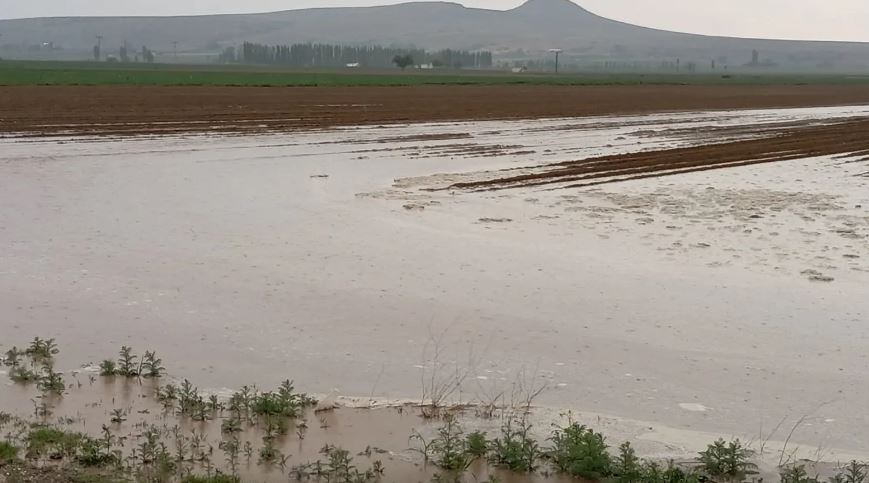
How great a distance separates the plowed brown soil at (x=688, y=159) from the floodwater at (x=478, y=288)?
981mm

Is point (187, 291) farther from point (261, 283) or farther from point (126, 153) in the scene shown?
point (126, 153)

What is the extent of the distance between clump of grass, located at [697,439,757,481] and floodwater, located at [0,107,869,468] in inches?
16.2

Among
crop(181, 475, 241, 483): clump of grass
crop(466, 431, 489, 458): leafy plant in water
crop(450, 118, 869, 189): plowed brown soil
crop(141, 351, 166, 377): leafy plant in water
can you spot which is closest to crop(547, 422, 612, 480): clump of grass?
crop(466, 431, 489, 458): leafy plant in water

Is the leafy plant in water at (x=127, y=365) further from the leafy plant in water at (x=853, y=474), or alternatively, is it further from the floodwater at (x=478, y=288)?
the leafy plant in water at (x=853, y=474)

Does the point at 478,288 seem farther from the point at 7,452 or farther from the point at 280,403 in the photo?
the point at 7,452

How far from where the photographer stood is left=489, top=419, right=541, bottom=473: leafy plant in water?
5898mm

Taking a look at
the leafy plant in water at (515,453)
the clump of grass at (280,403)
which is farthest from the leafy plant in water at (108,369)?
the leafy plant in water at (515,453)

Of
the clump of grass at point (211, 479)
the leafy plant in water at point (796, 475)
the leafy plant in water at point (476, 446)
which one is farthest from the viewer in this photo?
the leafy plant in water at point (476, 446)

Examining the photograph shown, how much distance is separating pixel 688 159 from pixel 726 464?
711 inches

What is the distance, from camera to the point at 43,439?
591 cm

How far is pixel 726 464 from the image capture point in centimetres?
586

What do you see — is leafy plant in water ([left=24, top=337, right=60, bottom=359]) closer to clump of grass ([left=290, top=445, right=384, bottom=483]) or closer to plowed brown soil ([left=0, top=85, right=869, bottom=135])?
clump of grass ([left=290, top=445, right=384, bottom=483])

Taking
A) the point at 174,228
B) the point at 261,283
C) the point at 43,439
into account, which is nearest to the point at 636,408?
the point at 43,439

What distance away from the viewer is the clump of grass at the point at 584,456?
227 inches
